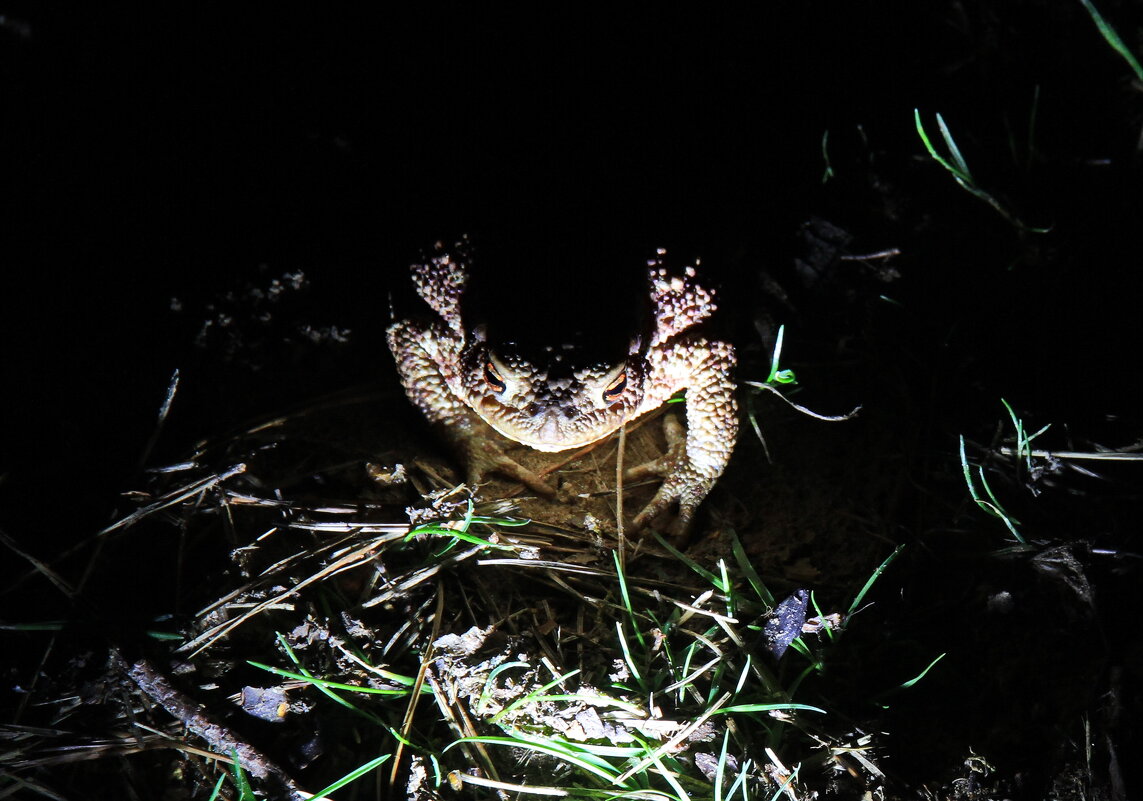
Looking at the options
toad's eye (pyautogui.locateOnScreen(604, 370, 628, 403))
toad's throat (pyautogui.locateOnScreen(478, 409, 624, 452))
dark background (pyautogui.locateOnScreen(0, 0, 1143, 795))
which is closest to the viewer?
toad's throat (pyautogui.locateOnScreen(478, 409, 624, 452))

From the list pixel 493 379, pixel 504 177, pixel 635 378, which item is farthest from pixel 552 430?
pixel 504 177

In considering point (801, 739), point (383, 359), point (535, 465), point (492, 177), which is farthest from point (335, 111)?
point (801, 739)

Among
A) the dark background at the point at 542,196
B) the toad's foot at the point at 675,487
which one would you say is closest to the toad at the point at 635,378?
the toad's foot at the point at 675,487

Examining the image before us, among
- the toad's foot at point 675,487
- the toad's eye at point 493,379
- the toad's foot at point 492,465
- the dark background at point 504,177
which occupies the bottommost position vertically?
the toad's foot at point 675,487

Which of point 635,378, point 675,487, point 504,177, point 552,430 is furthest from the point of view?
point 504,177

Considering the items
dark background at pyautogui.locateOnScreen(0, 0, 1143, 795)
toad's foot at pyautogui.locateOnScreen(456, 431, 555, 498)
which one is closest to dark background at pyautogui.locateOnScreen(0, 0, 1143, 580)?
dark background at pyautogui.locateOnScreen(0, 0, 1143, 795)

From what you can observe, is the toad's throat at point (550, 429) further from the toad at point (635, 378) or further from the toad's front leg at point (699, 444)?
the toad's front leg at point (699, 444)

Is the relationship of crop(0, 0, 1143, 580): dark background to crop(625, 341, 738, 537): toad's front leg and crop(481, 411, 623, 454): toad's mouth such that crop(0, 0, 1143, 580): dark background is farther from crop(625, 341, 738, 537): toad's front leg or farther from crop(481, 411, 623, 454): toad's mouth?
crop(625, 341, 738, 537): toad's front leg

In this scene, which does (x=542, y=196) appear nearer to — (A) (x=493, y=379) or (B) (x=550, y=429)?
(A) (x=493, y=379)
